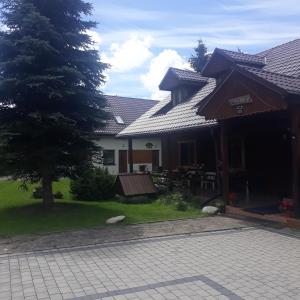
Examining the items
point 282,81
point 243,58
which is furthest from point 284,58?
point 282,81

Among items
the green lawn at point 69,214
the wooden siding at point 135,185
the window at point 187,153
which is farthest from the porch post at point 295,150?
the window at point 187,153

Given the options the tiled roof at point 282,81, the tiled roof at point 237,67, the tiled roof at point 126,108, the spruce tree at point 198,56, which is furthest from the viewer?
the spruce tree at point 198,56

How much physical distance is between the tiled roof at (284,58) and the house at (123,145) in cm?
1401

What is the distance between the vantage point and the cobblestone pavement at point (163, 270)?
19.1ft

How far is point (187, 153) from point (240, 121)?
6516mm

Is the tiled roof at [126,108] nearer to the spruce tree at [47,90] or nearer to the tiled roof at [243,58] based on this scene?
the tiled roof at [243,58]

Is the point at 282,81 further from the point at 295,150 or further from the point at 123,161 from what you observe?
the point at 123,161

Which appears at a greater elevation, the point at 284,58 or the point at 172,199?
the point at 284,58

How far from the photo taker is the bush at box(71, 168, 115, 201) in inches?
655

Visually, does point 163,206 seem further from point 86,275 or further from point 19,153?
point 86,275

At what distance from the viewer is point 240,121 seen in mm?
13992

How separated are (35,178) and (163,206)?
4.34m

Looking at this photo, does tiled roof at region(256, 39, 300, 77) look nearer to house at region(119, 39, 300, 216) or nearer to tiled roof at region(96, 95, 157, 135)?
house at region(119, 39, 300, 216)

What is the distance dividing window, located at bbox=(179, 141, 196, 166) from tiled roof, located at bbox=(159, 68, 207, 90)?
3.00m
